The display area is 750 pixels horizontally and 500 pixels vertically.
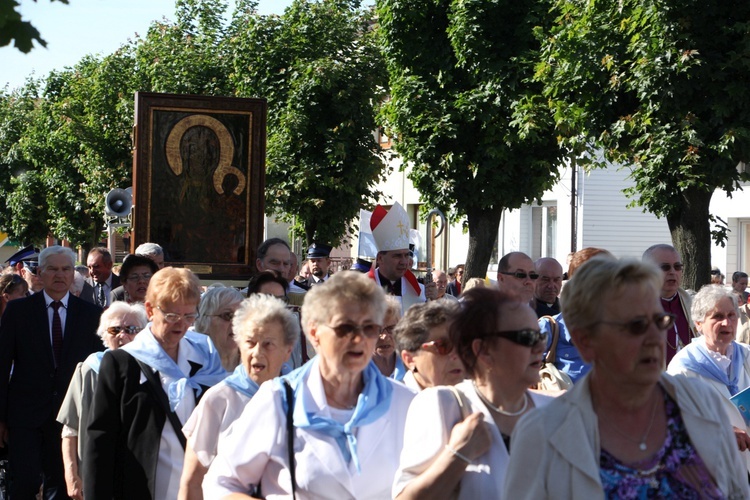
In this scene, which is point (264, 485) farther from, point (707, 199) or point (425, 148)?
point (425, 148)

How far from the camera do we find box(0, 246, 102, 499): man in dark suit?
28.4 feet

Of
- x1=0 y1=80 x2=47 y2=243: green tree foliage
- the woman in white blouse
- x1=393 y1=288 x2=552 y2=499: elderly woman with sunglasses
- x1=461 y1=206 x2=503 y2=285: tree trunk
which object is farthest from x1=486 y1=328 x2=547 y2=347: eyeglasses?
x1=0 y1=80 x2=47 y2=243: green tree foliage

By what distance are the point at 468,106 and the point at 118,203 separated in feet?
21.5

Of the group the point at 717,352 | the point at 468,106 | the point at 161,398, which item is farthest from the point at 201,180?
the point at 161,398

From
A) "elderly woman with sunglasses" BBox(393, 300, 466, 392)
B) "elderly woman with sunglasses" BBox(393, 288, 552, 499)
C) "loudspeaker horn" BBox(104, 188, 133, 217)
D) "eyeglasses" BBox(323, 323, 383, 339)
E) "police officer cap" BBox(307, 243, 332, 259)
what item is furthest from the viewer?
"loudspeaker horn" BBox(104, 188, 133, 217)

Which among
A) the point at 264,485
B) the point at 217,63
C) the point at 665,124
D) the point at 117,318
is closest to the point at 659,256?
the point at 117,318

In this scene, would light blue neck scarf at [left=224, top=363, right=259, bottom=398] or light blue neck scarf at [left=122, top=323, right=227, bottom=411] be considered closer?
light blue neck scarf at [left=224, top=363, right=259, bottom=398]

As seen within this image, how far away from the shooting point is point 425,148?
73.2 feet

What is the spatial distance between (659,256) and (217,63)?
25.7 meters

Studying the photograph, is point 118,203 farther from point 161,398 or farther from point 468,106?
point 161,398

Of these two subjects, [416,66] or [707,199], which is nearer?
[707,199]

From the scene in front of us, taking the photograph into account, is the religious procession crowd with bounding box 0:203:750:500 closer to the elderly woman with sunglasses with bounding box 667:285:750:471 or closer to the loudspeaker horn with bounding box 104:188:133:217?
the elderly woman with sunglasses with bounding box 667:285:750:471

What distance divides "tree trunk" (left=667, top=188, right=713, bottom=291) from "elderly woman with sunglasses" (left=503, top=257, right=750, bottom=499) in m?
13.5

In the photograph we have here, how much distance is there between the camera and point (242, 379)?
5199mm
